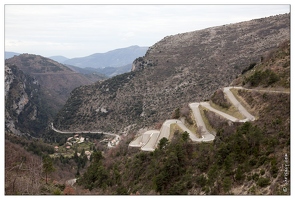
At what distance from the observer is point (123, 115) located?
8794cm

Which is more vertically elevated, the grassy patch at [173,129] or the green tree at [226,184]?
the grassy patch at [173,129]

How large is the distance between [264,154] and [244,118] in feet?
25.9

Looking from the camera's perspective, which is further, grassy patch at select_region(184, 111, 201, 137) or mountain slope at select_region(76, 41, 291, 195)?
grassy patch at select_region(184, 111, 201, 137)

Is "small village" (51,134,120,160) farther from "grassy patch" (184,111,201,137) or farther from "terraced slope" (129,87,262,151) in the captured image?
"grassy patch" (184,111,201,137)

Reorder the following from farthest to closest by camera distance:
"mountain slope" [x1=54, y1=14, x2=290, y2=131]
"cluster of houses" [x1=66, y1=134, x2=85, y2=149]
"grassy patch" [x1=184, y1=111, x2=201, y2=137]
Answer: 1. "cluster of houses" [x1=66, y1=134, x2=85, y2=149]
2. "mountain slope" [x1=54, y1=14, x2=290, y2=131]
3. "grassy patch" [x1=184, y1=111, x2=201, y2=137]

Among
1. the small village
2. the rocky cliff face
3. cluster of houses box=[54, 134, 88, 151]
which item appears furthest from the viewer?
the rocky cliff face

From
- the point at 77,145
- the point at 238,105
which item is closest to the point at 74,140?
the point at 77,145

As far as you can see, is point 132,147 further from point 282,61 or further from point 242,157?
point 282,61

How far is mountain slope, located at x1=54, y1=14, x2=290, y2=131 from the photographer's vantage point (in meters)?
74.6

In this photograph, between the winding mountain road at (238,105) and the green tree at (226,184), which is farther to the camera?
the winding mountain road at (238,105)

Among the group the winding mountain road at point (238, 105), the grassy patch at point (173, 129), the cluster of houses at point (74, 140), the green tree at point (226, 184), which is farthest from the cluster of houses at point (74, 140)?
the green tree at point (226, 184)

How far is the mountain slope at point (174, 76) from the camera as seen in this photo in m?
74.6

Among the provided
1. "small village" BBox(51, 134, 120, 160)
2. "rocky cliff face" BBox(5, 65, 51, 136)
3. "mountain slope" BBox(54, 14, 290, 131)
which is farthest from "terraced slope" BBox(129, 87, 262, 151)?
"rocky cliff face" BBox(5, 65, 51, 136)

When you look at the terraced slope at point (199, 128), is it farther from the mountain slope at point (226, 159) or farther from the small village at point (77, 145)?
the small village at point (77, 145)
